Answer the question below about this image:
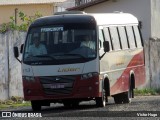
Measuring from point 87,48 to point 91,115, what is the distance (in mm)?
3055

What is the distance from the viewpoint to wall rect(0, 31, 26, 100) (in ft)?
91.3

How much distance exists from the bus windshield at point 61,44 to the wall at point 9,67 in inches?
217

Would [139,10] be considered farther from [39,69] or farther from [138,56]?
[39,69]

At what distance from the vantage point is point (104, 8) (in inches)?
1697

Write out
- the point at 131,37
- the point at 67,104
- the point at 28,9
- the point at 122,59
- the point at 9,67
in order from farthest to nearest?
1. the point at 28,9
2. the point at 9,67
3. the point at 131,37
4. the point at 122,59
5. the point at 67,104

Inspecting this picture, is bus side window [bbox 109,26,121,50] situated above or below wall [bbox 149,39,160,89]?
above

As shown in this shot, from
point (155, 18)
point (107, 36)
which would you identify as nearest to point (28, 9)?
point (155, 18)

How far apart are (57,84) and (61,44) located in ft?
3.83

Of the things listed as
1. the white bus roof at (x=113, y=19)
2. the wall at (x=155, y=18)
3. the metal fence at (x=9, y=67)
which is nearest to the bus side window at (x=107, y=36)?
the white bus roof at (x=113, y=19)

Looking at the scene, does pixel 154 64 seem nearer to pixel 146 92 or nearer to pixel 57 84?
pixel 146 92

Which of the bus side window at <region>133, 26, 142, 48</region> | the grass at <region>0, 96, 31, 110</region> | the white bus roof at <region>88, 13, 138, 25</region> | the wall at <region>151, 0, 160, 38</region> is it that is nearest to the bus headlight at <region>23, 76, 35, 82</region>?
the white bus roof at <region>88, 13, 138, 25</region>

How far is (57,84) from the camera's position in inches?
848

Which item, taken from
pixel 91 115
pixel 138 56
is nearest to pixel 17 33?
pixel 138 56

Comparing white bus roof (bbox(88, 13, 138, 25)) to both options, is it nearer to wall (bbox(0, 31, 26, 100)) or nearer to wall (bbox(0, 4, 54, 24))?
wall (bbox(0, 31, 26, 100))
